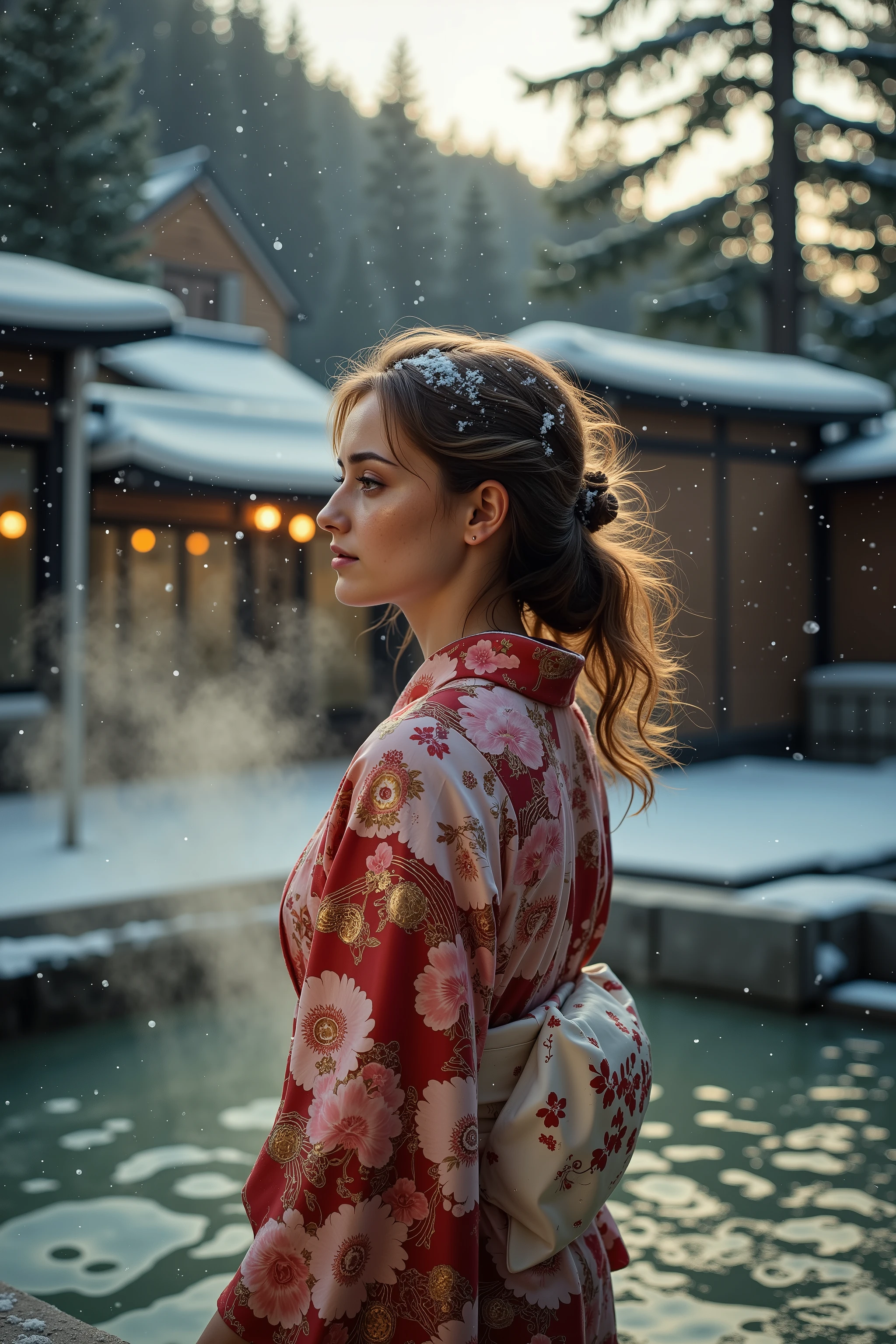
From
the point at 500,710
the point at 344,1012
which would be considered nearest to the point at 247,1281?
the point at 344,1012

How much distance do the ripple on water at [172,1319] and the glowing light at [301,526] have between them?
6914 mm

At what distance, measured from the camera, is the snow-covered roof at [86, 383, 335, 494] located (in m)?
8.59

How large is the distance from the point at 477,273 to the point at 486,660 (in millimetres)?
30037

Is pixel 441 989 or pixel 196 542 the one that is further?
pixel 196 542

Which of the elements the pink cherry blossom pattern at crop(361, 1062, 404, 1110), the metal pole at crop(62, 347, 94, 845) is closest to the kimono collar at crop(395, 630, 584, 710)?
the pink cherry blossom pattern at crop(361, 1062, 404, 1110)

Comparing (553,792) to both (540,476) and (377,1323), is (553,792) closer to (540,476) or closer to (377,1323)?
(540,476)

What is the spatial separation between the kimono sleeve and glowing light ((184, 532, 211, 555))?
9437mm

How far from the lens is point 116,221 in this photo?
15.2 meters

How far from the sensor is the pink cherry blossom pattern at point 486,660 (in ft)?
3.76

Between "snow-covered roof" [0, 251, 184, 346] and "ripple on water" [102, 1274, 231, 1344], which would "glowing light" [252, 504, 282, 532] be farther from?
"ripple on water" [102, 1274, 231, 1344]

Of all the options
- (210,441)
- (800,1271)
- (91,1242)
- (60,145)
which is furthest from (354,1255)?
(60,145)

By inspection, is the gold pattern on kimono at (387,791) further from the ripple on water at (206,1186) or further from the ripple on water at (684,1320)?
the ripple on water at (206,1186)

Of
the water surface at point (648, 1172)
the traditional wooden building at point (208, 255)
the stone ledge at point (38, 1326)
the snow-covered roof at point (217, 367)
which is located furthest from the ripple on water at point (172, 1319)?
the traditional wooden building at point (208, 255)

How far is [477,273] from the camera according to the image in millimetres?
29641
